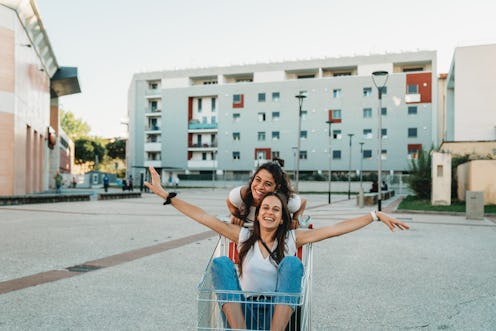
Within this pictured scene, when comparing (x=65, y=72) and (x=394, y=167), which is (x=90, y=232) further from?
(x=394, y=167)

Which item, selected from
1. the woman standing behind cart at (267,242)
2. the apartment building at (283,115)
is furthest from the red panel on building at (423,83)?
the woman standing behind cart at (267,242)

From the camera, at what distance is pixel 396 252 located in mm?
8820

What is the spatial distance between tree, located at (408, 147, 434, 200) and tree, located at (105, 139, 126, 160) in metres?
77.9

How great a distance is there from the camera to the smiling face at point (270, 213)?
320 cm

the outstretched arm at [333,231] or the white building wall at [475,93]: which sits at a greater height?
the white building wall at [475,93]

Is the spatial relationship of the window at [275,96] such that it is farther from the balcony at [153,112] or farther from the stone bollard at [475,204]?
the stone bollard at [475,204]

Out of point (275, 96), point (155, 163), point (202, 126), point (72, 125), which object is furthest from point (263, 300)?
point (72, 125)

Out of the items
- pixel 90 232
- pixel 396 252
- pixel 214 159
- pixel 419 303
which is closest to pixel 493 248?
pixel 396 252

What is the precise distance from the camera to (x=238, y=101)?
66312 millimetres

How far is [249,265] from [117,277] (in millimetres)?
3547

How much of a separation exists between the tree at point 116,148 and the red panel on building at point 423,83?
200 ft

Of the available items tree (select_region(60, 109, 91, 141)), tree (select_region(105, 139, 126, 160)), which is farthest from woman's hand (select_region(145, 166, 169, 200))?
tree (select_region(60, 109, 91, 141))

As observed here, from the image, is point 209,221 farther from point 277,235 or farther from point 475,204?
point 475,204

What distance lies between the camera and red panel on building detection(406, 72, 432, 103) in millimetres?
56969
